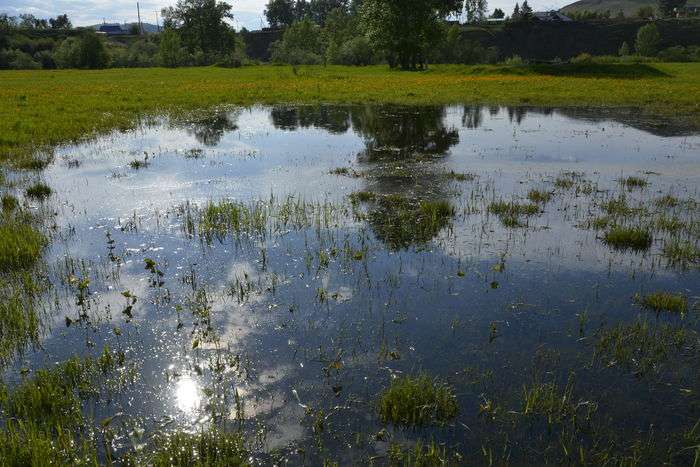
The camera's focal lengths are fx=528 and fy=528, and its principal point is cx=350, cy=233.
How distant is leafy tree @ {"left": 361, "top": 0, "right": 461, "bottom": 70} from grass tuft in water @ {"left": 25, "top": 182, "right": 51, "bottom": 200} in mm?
64349

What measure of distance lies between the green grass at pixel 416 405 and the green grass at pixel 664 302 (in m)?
4.59

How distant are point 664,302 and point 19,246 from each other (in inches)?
497

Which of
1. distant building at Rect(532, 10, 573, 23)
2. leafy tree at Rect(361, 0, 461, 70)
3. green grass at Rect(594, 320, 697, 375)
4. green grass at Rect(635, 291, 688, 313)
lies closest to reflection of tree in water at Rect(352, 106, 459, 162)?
green grass at Rect(635, 291, 688, 313)

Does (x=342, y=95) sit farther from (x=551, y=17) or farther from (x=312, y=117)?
(x=551, y=17)

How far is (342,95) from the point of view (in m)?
46.2

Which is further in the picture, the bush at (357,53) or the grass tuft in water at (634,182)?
the bush at (357,53)

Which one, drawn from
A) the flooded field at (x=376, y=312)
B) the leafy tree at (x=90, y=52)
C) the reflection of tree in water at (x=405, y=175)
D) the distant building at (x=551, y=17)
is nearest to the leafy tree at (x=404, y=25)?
the reflection of tree in water at (x=405, y=175)

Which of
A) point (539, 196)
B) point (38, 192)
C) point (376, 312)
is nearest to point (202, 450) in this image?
point (376, 312)

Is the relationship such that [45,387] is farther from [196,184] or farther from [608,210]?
[608,210]

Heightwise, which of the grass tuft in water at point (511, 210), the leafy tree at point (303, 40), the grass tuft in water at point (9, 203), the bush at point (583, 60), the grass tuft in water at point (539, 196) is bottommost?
the grass tuft in water at point (511, 210)

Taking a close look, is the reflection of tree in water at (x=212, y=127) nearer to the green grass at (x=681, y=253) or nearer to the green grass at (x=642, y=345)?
the green grass at (x=681, y=253)

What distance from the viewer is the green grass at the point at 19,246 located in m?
10.9

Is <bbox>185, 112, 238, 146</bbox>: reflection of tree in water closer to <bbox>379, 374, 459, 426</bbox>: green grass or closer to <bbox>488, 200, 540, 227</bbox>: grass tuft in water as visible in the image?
<bbox>488, 200, 540, 227</bbox>: grass tuft in water

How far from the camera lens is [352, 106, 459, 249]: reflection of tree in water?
43.8 feet
